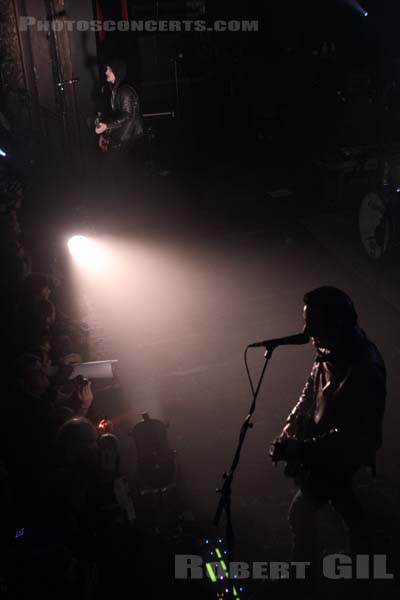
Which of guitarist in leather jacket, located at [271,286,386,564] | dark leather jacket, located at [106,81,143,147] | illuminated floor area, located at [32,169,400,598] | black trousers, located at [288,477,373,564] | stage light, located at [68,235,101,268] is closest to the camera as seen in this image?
guitarist in leather jacket, located at [271,286,386,564]

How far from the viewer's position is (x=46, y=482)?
14.8 ft

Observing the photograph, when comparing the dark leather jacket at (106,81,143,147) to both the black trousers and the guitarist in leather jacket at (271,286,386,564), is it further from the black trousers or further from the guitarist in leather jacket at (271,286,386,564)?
the black trousers

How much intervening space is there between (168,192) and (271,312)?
5.51 metres

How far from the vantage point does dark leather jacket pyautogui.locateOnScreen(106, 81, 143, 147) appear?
41.0 ft

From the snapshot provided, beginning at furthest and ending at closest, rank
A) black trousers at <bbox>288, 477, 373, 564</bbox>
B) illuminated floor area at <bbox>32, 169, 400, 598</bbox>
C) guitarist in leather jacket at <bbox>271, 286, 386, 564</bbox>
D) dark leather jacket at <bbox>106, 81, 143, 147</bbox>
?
dark leather jacket at <bbox>106, 81, 143, 147</bbox> < illuminated floor area at <bbox>32, 169, 400, 598</bbox> < black trousers at <bbox>288, 477, 373, 564</bbox> < guitarist in leather jacket at <bbox>271, 286, 386, 564</bbox>

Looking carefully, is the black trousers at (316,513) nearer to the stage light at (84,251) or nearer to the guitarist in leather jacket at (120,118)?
the stage light at (84,251)

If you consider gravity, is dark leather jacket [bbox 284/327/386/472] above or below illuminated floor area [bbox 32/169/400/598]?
above

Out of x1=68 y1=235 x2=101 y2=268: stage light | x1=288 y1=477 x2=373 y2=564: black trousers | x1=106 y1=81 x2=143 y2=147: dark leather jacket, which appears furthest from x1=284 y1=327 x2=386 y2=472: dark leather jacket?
x1=106 y1=81 x2=143 y2=147: dark leather jacket

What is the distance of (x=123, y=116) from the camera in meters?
12.6

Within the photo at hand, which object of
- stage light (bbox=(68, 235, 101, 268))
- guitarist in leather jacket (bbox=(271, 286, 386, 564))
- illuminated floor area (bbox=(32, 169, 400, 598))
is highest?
guitarist in leather jacket (bbox=(271, 286, 386, 564))

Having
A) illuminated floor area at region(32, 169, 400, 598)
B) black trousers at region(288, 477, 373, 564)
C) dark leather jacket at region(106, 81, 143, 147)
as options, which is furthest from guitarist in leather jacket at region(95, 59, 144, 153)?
black trousers at region(288, 477, 373, 564)

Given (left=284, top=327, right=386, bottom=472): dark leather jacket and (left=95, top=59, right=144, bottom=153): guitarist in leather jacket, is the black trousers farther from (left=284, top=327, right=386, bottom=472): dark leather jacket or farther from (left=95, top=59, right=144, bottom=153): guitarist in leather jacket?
(left=95, top=59, right=144, bottom=153): guitarist in leather jacket

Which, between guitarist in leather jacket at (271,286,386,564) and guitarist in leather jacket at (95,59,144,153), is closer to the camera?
guitarist in leather jacket at (271,286,386,564)

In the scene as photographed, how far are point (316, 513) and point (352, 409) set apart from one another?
95 centimetres
